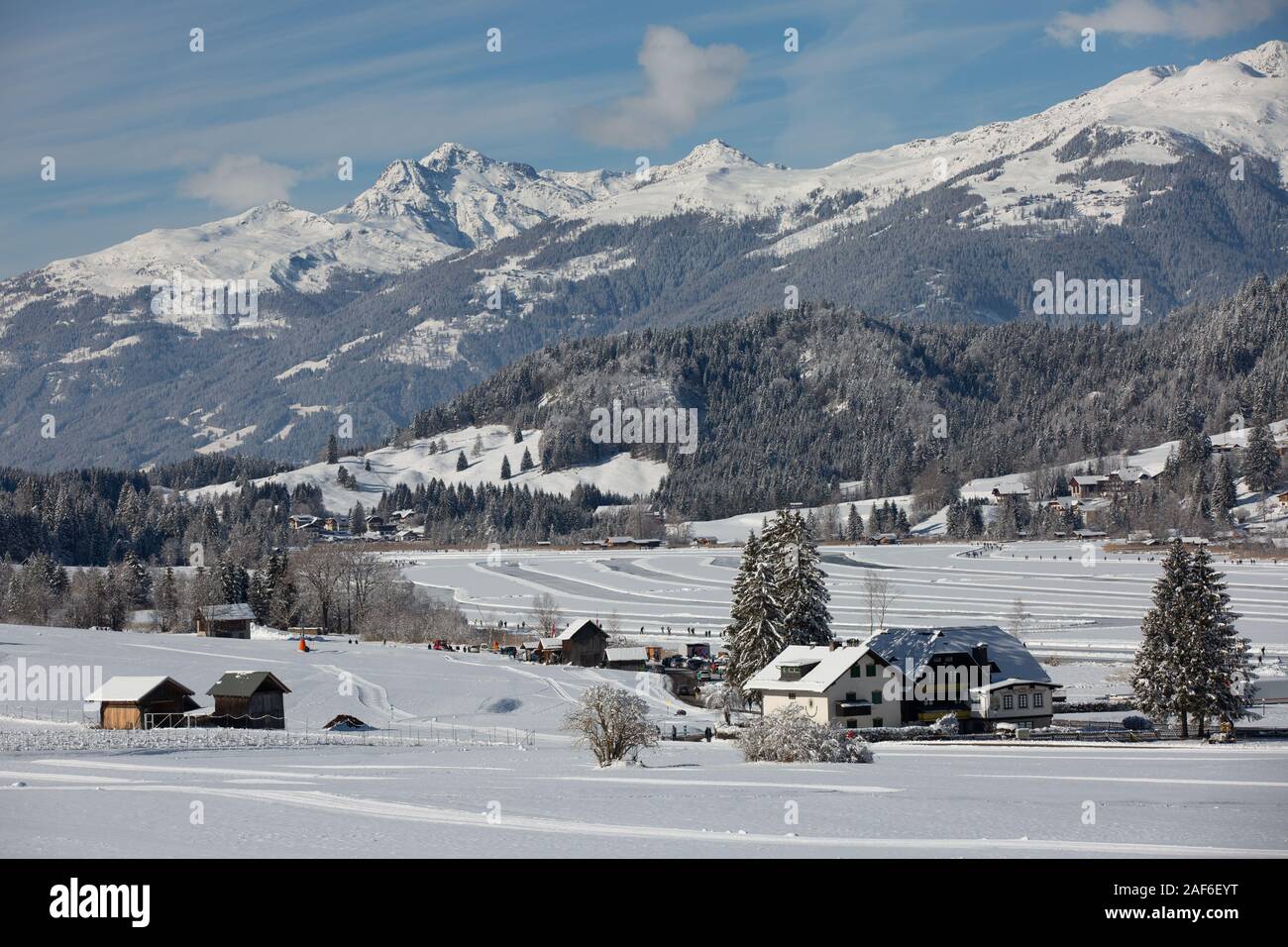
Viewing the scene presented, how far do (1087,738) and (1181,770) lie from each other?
44.1 ft

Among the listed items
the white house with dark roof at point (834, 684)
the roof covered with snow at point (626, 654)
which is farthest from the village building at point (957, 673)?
the roof covered with snow at point (626, 654)

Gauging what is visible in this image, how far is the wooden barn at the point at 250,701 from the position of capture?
59469 mm

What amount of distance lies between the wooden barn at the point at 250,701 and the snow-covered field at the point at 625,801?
7.18 m

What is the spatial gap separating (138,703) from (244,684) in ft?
15.9

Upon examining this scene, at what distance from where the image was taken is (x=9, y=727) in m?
51.9

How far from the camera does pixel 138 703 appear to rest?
56.9 m

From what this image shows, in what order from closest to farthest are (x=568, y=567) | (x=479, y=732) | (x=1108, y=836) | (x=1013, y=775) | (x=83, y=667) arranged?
(x=1108, y=836), (x=1013, y=775), (x=479, y=732), (x=83, y=667), (x=568, y=567)

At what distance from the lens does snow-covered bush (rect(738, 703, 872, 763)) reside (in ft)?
142

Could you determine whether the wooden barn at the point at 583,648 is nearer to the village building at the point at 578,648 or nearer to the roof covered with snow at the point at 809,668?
the village building at the point at 578,648

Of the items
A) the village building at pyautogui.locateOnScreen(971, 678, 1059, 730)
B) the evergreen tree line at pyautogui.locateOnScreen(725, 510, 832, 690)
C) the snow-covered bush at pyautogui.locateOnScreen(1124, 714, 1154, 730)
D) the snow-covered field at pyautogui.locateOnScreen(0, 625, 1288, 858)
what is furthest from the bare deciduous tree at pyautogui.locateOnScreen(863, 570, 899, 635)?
the snow-covered field at pyautogui.locateOnScreen(0, 625, 1288, 858)

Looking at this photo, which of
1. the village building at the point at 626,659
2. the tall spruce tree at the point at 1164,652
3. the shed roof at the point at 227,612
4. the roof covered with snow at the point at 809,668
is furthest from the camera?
the shed roof at the point at 227,612

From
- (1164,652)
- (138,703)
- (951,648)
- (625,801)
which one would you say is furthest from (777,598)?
(625,801)

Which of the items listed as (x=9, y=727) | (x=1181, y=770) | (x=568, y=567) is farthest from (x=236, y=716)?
(x=568, y=567)
